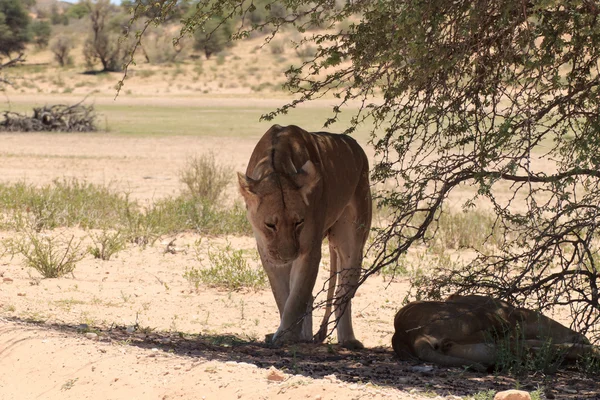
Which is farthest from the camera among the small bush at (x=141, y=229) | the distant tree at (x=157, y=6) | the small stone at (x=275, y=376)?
the small bush at (x=141, y=229)

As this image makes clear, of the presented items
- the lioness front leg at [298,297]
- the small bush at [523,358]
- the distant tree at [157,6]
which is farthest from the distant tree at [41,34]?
the small bush at [523,358]

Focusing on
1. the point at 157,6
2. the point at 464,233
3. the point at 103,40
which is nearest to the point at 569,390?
the point at 157,6

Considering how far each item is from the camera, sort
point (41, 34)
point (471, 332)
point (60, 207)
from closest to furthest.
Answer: point (471, 332) → point (60, 207) → point (41, 34)

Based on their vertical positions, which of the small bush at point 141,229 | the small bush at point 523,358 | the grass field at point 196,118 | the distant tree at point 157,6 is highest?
the grass field at point 196,118

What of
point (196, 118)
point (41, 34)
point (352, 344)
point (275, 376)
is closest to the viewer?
point (275, 376)

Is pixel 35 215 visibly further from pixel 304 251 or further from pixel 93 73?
pixel 93 73

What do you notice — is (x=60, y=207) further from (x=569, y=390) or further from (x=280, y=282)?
(x=569, y=390)

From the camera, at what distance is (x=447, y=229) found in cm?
1326

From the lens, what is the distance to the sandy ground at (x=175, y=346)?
5.77 m

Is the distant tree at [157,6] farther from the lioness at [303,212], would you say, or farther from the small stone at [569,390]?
the small stone at [569,390]

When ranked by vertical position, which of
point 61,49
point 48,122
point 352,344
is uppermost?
point 61,49

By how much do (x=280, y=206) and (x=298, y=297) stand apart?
2.80 ft

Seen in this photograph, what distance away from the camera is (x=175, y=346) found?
7.27m

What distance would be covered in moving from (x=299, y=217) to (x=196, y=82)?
54.3m
